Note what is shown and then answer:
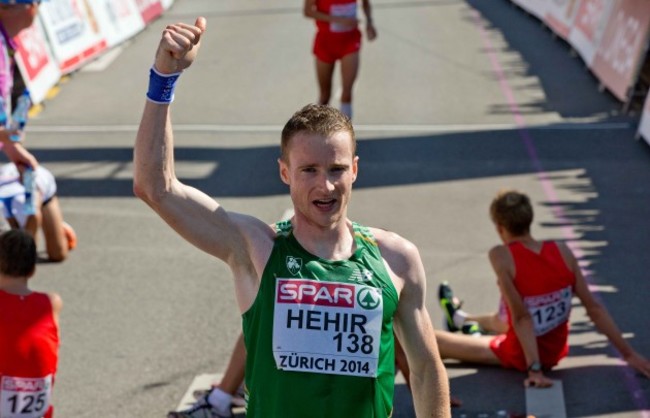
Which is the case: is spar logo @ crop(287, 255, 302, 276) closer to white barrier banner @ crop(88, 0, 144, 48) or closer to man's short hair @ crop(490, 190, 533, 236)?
man's short hair @ crop(490, 190, 533, 236)

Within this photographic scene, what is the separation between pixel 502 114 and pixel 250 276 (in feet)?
39.3

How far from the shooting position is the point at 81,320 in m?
8.99

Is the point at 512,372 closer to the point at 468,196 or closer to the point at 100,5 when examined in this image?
the point at 468,196

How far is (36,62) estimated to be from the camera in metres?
16.9

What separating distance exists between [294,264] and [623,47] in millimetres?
12542

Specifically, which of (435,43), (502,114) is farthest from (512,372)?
(435,43)

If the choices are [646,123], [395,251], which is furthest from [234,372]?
[646,123]

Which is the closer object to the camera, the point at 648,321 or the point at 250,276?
the point at 250,276

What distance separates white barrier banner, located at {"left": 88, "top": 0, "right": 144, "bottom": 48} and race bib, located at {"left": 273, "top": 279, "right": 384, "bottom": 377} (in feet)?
54.0

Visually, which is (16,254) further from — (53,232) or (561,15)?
(561,15)

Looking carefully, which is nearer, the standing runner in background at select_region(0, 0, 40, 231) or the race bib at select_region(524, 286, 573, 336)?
the race bib at select_region(524, 286, 573, 336)

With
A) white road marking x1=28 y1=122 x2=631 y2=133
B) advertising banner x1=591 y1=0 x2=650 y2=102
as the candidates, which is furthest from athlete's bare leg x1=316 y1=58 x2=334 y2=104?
advertising banner x1=591 y1=0 x2=650 y2=102

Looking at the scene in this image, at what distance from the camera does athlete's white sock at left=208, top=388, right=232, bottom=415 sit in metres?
7.05

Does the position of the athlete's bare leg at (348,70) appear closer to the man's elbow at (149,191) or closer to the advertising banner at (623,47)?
the advertising banner at (623,47)
